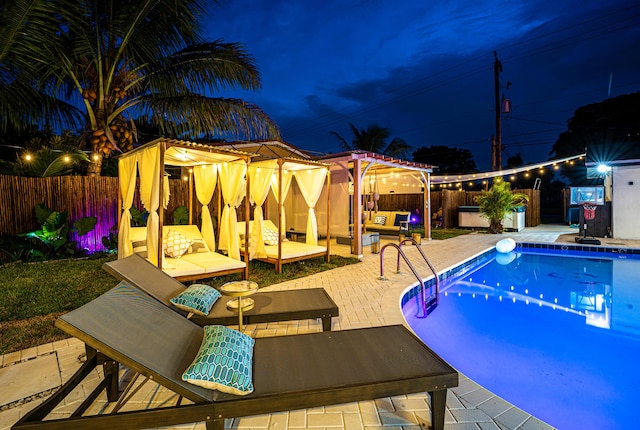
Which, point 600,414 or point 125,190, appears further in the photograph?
point 125,190

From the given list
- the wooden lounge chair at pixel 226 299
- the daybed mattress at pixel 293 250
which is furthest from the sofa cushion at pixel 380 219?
Answer: the wooden lounge chair at pixel 226 299

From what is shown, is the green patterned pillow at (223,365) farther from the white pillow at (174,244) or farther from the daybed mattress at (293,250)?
the daybed mattress at (293,250)

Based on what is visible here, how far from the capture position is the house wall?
11438mm

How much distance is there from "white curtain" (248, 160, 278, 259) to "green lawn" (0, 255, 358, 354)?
18.4 inches

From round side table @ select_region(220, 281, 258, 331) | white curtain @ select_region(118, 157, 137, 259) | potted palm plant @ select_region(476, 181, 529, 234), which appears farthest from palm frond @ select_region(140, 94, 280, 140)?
potted palm plant @ select_region(476, 181, 529, 234)

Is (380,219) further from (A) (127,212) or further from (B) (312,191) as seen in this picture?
(A) (127,212)

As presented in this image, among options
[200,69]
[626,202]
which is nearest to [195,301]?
[200,69]

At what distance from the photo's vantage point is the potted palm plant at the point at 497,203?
13.4 metres

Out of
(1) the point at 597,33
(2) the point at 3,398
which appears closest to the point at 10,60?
(2) the point at 3,398

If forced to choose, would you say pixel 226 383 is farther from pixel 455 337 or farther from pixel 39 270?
pixel 39 270

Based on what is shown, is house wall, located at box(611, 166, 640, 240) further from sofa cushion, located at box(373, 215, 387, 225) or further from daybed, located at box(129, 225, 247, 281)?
daybed, located at box(129, 225, 247, 281)

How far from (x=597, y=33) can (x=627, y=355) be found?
61.8ft

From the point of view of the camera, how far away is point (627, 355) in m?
3.92

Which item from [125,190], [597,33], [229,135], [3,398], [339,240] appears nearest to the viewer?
[3,398]
